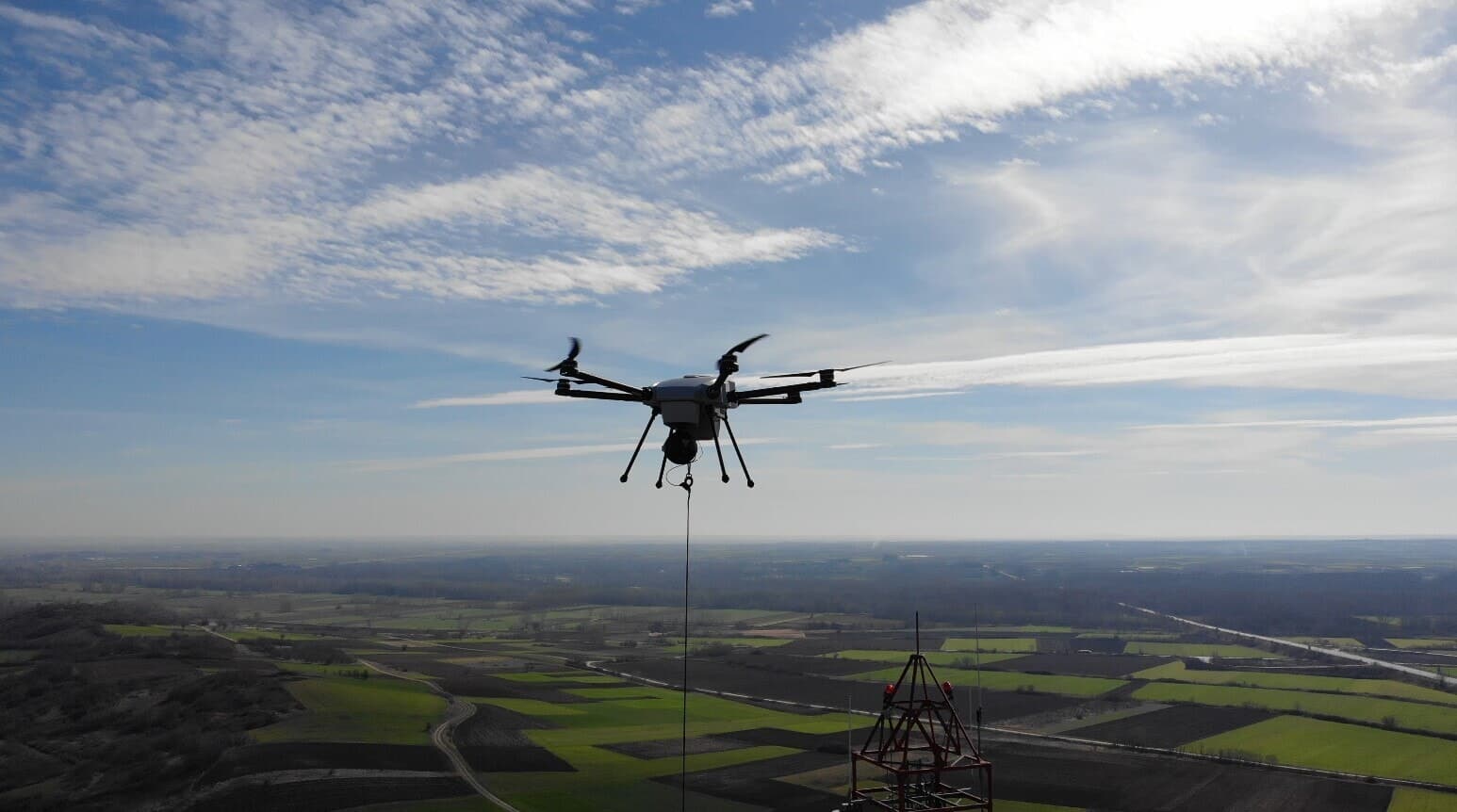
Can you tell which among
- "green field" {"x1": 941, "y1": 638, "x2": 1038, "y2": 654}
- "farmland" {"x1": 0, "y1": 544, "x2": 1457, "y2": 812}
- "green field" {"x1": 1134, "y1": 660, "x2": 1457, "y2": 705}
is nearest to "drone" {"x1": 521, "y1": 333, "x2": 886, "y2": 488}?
"farmland" {"x1": 0, "y1": 544, "x2": 1457, "y2": 812}

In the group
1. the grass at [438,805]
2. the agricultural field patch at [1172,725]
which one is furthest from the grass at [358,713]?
the agricultural field patch at [1172,725]

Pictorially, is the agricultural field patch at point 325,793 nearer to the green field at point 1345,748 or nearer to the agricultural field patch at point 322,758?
the agricultural field patch at point 322,758

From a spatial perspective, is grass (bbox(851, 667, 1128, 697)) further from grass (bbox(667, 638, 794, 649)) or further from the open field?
grass (bbox(667, 638, 794, 649))

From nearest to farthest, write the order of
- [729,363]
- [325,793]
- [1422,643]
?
[729,363]
[325,793]
[1422,643]

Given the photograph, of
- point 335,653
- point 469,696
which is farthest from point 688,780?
point 335,653

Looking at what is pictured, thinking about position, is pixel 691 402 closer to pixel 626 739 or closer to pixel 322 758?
pixel 322 758

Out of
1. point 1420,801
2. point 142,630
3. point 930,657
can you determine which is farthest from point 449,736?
point 930,657

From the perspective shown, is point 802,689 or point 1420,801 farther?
point 802,689
